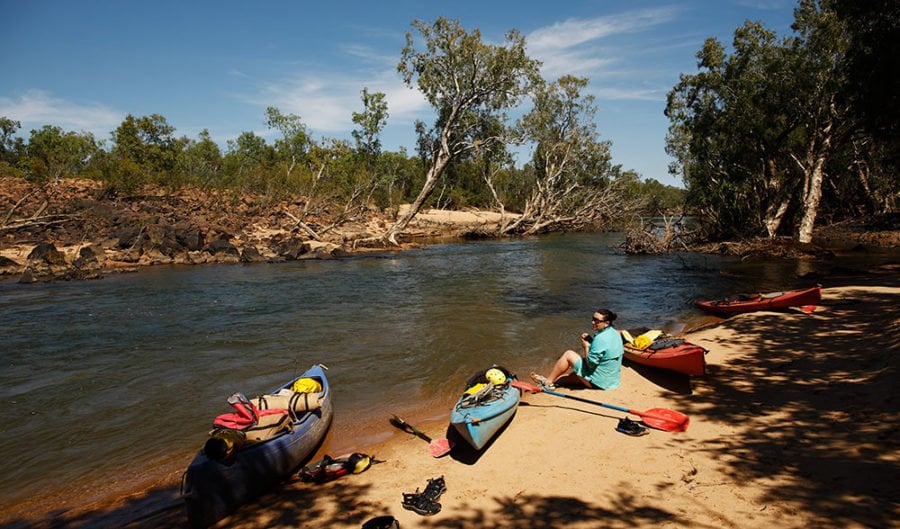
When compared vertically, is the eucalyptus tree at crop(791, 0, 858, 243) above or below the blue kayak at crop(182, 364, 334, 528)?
above

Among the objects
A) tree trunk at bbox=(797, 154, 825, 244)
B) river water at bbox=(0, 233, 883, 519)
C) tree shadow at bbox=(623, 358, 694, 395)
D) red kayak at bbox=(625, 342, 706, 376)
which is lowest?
river water at bbox=(0, 233, 883, 519)

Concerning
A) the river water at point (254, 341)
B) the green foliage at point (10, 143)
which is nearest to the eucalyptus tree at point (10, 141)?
the green foliage at point (10, 143)

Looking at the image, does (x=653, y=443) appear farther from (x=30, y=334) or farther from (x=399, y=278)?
(x=399, y=278)

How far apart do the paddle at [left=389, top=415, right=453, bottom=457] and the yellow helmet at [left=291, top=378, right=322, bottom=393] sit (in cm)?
124

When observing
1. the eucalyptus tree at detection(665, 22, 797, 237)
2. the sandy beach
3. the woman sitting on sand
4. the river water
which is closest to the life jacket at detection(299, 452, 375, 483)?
the sandy beach

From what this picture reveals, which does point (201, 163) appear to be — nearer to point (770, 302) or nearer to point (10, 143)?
point (10, 143)

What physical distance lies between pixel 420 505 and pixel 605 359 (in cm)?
400

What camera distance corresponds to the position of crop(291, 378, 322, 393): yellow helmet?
6.73m

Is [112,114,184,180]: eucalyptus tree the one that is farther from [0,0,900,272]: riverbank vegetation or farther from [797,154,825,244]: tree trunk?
[797,154,825,244]: tree trunk

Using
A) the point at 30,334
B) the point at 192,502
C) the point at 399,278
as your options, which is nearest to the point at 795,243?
the point at 399,278

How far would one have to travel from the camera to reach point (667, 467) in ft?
16.6

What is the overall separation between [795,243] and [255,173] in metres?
37.7

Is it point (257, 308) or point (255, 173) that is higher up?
point (255, 173)

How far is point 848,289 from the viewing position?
12805 mm
